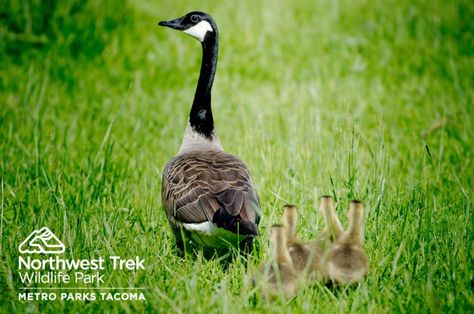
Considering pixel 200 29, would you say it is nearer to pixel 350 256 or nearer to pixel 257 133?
pixel 257 133

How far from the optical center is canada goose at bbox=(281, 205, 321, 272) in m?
3.60

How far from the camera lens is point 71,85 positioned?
8086 mm

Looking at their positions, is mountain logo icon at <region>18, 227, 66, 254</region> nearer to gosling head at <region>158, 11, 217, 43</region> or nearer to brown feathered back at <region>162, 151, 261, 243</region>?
brown feathered back at <region>162, 151, 261, 243</region>

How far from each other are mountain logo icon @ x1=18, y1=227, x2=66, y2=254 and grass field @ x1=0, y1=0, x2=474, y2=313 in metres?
0.09

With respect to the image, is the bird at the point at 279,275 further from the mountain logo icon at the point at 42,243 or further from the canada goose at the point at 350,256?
the mountain logo icon at the point at 42,243

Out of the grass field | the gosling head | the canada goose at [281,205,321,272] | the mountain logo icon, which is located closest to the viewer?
the canada goose at [281,205,321,272]

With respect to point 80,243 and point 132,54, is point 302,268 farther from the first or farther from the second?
point 132,54

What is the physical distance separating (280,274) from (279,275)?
0.03 meters

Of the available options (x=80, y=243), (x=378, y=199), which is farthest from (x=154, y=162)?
(x=378, y=199)

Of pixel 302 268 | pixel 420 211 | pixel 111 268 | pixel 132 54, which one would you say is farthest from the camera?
pixel 132 54

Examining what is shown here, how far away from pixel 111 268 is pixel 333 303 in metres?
1.39

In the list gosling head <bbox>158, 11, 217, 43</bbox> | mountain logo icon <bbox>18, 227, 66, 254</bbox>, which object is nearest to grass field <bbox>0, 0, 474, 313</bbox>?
mountain logo icon <bbox>18, 227, 66, 254</bbox>

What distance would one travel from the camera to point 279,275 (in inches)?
137

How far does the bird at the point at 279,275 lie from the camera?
346cm
